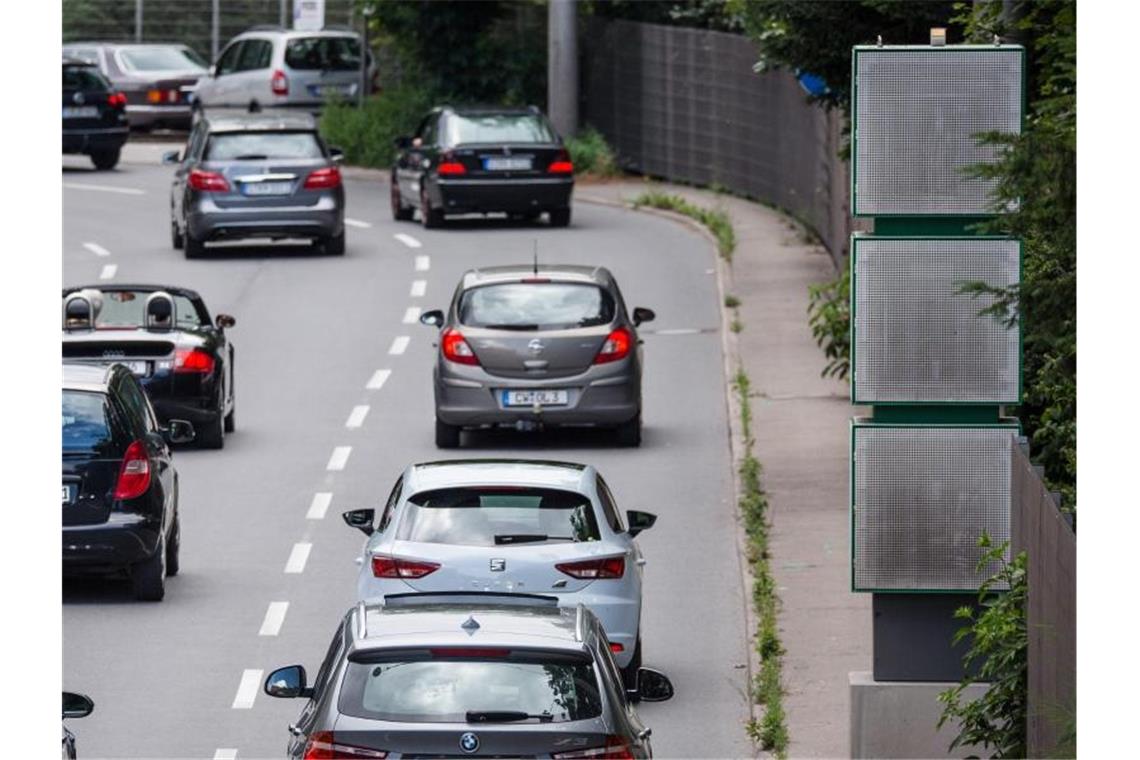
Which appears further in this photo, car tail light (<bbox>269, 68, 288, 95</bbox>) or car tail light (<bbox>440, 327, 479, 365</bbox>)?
car tail light (<bbox>269, 68, 288, 95</bbox>)

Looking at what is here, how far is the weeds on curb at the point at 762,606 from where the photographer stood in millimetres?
14039

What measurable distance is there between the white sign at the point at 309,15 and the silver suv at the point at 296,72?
0.40 m

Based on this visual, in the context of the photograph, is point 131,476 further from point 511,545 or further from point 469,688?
point 469,688

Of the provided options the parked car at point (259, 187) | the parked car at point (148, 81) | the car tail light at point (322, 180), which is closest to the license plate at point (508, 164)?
the parked car at point (259, 187)

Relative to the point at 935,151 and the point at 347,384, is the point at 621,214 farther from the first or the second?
the point at 935,151

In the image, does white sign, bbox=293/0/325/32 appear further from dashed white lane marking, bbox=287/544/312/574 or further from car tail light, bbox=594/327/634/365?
dashed white lane marking, bbox=287/544/312/574

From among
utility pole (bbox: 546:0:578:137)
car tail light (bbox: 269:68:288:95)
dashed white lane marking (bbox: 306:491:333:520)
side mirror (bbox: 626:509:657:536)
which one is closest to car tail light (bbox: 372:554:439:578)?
side mirror (bbox: 626:509:657:536)

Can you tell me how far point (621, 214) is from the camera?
132 feet

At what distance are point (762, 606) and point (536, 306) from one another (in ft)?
21.6

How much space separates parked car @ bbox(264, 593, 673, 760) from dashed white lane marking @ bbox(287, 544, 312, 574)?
7.82 meters

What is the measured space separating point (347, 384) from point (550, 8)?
62.7ft

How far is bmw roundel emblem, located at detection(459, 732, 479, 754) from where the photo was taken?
963cm

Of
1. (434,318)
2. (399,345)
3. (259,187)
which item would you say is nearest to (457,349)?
(434,318)

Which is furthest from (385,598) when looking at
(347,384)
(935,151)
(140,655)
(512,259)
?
(512,259)
